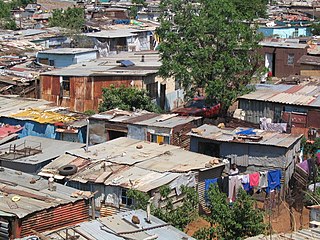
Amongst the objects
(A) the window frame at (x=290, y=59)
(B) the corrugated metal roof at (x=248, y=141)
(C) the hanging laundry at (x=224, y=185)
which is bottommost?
(C) the hanging laundry at (x=224, y=185)

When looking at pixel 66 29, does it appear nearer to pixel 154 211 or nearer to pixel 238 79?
Answer: pixel 238 79

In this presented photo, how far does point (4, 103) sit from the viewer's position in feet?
80.9

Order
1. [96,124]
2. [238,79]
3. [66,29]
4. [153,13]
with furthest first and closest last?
[153,13], [66,29], [238,79], [96,124]

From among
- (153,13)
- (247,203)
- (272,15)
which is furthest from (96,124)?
(153,13)

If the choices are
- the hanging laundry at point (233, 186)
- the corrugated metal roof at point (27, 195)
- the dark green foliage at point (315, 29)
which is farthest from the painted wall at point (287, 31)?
the corrugated metal roof at point (27, 195)

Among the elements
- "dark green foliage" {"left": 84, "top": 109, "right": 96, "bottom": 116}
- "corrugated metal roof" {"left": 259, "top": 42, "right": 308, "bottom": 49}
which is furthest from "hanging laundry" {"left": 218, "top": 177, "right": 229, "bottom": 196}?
"corrugated metal roof" {"left": 259, "top": 42, "right": 308, "bottom": 49}

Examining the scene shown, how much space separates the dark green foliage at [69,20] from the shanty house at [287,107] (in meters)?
25.4

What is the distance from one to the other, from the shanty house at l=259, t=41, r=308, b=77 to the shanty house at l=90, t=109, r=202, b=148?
14.3 metres

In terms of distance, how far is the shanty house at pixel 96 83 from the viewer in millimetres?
25859

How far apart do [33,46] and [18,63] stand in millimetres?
7506

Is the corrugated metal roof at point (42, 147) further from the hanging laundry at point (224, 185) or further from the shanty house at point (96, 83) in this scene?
the shanty house at point (96, 83)

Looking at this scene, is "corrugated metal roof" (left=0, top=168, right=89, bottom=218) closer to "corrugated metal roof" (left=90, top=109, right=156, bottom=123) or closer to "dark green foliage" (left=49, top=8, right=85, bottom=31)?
"corrugated metal roof" (left=90, top=109, right=156, bottom=123)

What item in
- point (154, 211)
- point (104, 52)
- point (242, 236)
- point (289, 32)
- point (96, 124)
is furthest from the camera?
point (289, 32)

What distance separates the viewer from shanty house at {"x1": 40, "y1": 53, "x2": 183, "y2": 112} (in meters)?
25.9
